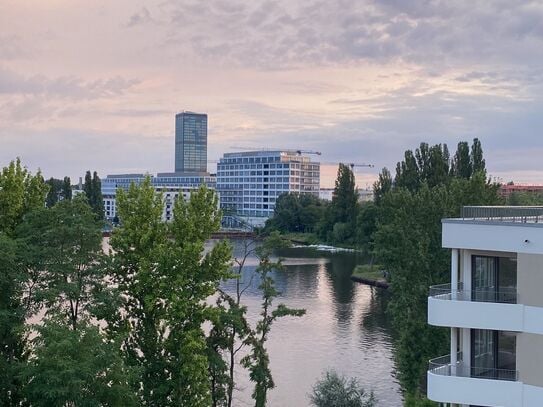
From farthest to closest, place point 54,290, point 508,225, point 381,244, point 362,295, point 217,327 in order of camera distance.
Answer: point 362,295 → point 381,244 → point 217,327 → point 54,290 → point 508,225

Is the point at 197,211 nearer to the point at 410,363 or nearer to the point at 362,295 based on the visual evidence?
the point at 410,363

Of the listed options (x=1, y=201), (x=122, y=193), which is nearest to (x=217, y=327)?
(x=122, y=193)

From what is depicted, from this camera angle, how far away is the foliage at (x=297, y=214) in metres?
91.9

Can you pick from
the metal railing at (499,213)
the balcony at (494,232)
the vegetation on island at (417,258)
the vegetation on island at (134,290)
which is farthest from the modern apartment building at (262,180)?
the balcony at (494,232)

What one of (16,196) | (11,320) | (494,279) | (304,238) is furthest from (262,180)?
(494,279)

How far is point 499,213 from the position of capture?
10.7 metres

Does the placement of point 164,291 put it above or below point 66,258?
below

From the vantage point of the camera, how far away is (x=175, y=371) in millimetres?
14867

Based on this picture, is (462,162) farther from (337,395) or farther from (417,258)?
(337,395)

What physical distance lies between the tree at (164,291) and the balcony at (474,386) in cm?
585

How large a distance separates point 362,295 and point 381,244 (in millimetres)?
20270

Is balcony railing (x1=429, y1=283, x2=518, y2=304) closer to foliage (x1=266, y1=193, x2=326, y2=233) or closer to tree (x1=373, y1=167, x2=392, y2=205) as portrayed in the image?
tree (x1=373, y1=167, x2=392, y2=205)

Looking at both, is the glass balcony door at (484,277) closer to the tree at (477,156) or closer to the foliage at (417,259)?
the foliage at (417,259)

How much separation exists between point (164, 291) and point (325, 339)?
1544cm
